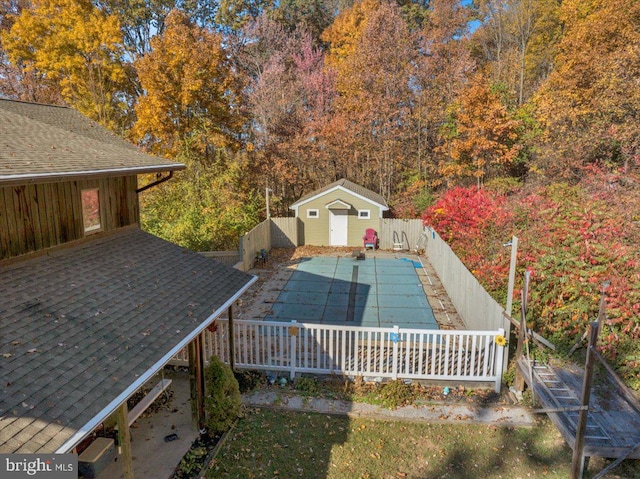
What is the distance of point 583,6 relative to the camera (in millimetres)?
20141

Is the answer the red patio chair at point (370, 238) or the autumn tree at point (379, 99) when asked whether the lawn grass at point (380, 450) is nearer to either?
the red patio chair at point (370, 238)

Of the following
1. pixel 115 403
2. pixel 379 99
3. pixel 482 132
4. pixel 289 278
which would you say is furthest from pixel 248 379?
pixel 379 99

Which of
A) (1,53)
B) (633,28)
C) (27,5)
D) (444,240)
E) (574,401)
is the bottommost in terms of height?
(574,401)

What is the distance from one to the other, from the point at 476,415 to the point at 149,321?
5867 millimetres

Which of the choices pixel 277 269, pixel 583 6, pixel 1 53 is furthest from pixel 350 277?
pixel 1 53

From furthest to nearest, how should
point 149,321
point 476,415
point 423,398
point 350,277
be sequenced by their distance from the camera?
point 350,277 → point 423,398 → point 476,415 → point 149,321

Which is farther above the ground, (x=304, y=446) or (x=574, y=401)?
(x=574, y=401)

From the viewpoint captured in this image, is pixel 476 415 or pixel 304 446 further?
pixel 476 415

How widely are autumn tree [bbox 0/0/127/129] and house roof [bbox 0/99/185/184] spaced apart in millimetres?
16067

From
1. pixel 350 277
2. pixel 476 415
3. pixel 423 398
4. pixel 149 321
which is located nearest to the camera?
pixel 149 321

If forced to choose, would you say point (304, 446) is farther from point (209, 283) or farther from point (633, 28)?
point (633, 28)

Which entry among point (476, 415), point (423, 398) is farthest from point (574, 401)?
point (423, 398)

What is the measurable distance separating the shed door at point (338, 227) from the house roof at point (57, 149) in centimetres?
1267

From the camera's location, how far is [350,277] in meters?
16.0
